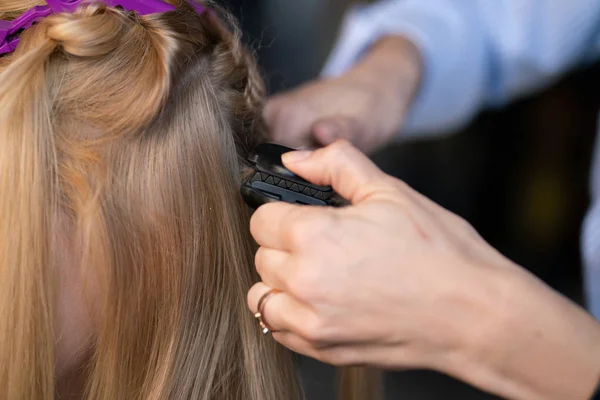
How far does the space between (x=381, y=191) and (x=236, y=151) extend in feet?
0.71

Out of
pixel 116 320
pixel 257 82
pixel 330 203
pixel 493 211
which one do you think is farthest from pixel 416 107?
pixel 493 211

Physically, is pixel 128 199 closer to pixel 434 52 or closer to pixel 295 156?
pixel 295 156

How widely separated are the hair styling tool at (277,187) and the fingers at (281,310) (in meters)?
0.08

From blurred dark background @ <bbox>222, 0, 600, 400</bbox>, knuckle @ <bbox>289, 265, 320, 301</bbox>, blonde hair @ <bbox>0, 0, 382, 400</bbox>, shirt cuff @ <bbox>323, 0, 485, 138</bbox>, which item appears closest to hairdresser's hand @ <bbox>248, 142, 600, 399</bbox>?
knuckle @ <bbox>289, 265, 320, 301</bbox>

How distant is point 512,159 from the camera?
1.91 meters

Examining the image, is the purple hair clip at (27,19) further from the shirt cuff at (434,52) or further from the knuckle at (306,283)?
the shirt cuff at (434,52)

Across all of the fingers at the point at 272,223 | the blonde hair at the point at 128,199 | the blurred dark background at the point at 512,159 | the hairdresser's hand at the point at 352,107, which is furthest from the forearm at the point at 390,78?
the blurred dark background at the point at 512,159

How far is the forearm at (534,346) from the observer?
0.49 meters

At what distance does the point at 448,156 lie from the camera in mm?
1958

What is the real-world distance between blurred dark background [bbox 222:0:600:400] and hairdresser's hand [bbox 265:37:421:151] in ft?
2.96

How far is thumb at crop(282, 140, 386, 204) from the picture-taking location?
54cm

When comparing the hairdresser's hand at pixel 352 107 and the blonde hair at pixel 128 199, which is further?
the hairdresser's hand at pixel 352 107

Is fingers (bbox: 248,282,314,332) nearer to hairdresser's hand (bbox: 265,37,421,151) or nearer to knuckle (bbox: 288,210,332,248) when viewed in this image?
knuckle (bbox: 288,210,332,248)

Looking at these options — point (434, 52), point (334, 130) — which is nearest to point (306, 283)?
point (334, 130)
